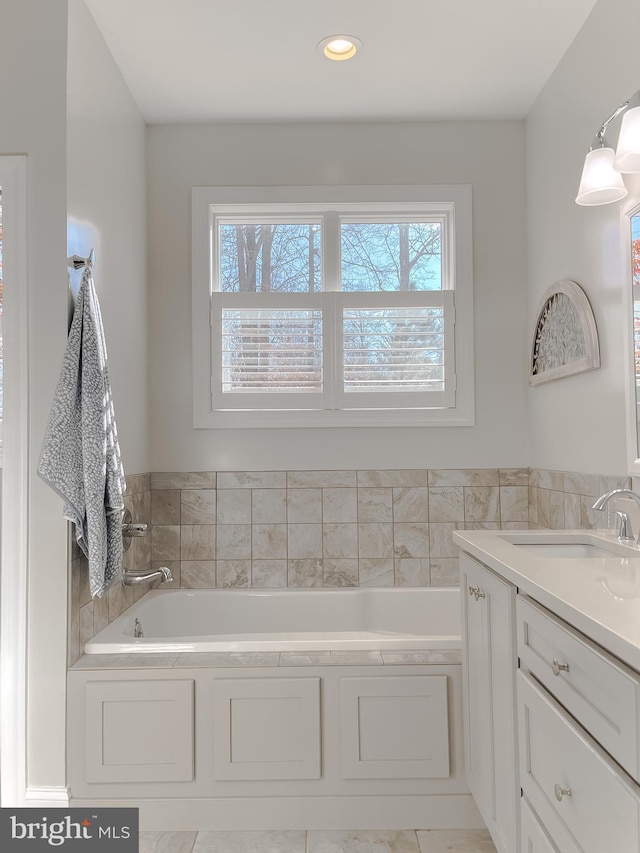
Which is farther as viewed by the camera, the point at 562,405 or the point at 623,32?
the point at 562,405

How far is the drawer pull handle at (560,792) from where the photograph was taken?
3.99 ft

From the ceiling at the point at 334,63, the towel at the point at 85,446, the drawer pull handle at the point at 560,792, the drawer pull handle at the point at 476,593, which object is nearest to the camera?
the drawer pull handle at the point at 560,792

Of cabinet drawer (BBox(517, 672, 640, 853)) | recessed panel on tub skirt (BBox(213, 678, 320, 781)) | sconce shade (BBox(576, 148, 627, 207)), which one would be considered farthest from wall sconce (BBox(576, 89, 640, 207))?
recessed panel on tub skirt (BBox(213, 678, 320, 781))

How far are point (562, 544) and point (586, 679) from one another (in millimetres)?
985

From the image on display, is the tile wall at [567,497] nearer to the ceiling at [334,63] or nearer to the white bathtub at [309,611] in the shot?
the white bathtub at [309,611]

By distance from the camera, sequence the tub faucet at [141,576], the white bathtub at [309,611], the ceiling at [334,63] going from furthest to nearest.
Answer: the white bathtub at [309,611] < the tub faucet at [141,576] < the ceiling at [334,63]

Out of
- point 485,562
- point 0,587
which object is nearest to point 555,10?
point 485,562

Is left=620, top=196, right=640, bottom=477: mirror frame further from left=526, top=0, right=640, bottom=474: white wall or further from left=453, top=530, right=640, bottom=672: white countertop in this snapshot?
left=453, top=530, right=640, bottom=672: white countertop

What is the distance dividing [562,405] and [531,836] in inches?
64.7

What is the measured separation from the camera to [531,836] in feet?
4.74

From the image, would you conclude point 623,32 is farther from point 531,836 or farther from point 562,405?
point 531,836

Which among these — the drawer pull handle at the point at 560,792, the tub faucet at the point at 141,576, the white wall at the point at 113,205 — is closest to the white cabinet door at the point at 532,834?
the drawer pull handle at the point at 560,792

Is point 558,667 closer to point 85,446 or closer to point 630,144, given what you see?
point 630,144

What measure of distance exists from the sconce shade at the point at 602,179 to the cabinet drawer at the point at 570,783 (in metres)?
1.35
